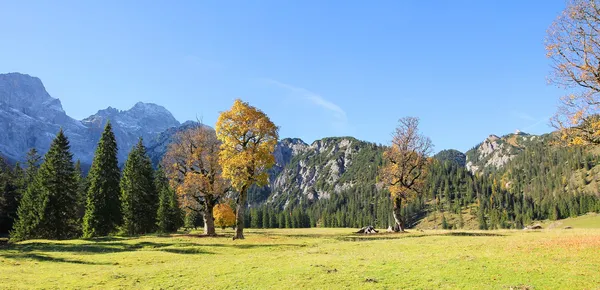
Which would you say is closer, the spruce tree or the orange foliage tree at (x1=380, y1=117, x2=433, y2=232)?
the orange foliage tree at (x1=380, y1=117, x2=433, y2=232)

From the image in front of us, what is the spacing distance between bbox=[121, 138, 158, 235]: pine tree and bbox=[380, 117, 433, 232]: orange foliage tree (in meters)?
48.1

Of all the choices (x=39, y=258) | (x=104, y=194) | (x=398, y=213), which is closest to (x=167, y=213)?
(x=104, y=194)

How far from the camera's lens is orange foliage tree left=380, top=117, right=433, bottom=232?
2298 inches

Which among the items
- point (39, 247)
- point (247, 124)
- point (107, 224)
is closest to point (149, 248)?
point (39, 247)

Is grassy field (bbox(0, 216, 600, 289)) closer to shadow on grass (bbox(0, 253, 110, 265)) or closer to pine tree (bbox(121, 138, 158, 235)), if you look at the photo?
shadow on grass (bbox(0, 253, 110, 265))

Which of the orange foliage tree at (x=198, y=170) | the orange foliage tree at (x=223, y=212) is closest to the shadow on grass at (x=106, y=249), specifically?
the orange foliage tree at (x=198, y=170)

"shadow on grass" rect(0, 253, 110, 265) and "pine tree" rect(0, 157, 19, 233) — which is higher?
"pine tree" rect(0, 157, 19, 233)

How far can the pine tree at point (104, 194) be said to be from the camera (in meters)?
66.6

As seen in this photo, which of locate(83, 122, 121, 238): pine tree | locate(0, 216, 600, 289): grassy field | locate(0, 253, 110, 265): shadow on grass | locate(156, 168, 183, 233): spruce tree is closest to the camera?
locate(0, 216, 600, 289): grassy field

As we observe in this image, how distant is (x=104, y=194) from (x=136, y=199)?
22.6ft

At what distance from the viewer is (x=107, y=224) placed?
223 feet

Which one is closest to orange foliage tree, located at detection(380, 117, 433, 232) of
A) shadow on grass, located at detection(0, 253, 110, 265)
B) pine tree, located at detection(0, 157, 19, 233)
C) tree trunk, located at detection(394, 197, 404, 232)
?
tree trunk, located at detection(394, 197, 404, 232)

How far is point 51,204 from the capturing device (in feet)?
200

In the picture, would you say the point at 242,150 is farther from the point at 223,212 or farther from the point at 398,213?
the point at 398,213
